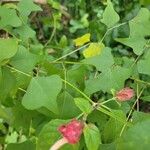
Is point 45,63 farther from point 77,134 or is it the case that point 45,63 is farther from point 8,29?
point 77,134

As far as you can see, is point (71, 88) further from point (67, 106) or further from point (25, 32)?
point (25, 32)

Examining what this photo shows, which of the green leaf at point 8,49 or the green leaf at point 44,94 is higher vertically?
the green leaf at point 8,49

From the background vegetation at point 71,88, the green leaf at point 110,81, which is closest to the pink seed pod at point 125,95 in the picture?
the background vegetation at point 71,88

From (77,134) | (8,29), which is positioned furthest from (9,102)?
(77,134)

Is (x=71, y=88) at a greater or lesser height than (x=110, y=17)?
lesser

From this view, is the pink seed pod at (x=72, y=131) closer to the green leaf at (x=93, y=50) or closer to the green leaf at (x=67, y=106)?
the green leaf at (x=67, y=106)

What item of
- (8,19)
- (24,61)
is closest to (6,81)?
(24,61)
